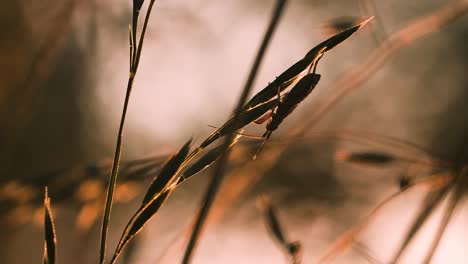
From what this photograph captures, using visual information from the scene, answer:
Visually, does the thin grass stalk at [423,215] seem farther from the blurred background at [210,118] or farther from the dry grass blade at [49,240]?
the dry grass blade at [49,240]

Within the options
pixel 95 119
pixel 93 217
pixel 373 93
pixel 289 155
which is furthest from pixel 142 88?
pixel 95 119

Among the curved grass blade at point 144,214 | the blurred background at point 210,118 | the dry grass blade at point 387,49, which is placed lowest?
the curved grass blade at point 144,214

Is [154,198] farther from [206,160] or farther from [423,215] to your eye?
[423,215]

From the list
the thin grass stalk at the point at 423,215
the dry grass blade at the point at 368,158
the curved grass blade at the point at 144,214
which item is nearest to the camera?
the curved grass blade at the point at 144,214

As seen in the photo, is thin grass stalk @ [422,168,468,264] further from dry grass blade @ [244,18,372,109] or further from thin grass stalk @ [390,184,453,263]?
dry grass blade @ [244,18,372,109]

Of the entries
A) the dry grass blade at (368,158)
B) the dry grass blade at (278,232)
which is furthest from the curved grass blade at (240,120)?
the dry grass blade at (368,158)

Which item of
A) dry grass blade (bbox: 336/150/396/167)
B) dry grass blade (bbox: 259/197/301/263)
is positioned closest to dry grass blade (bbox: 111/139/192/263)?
Answer: dry grass blade (bbox: 259/197/301/263)
